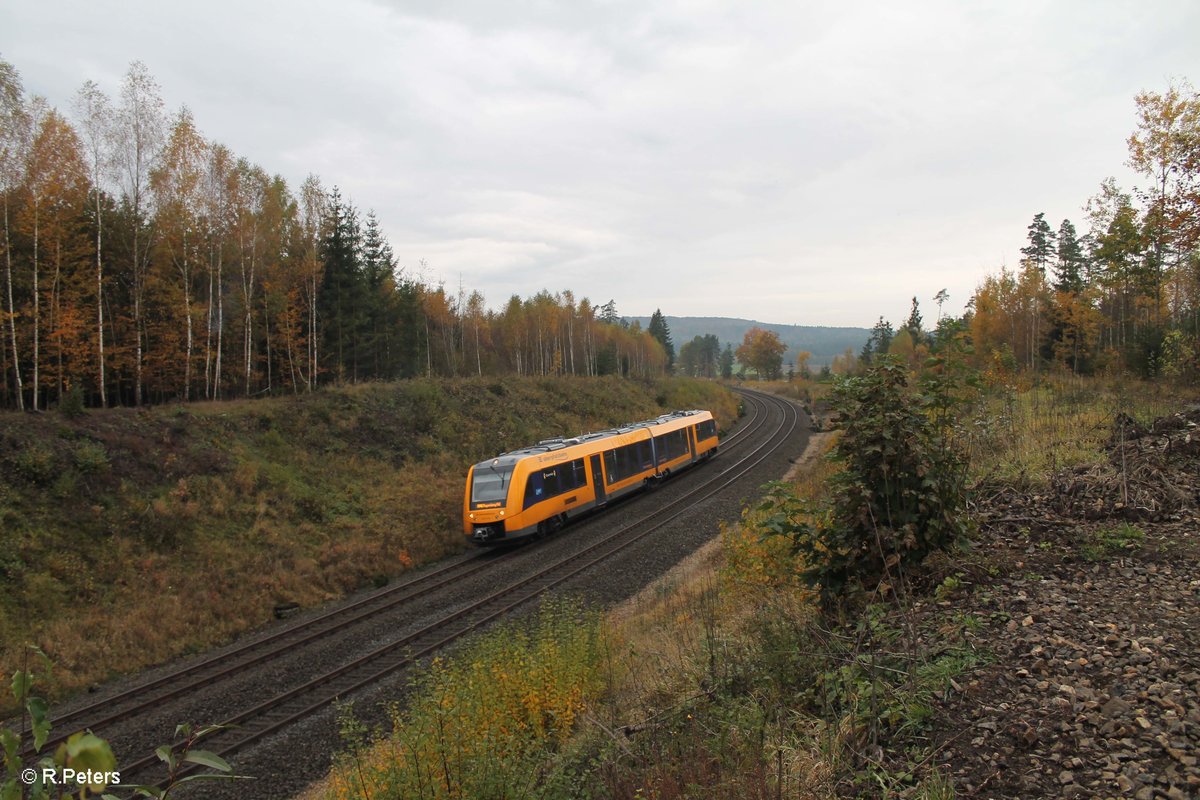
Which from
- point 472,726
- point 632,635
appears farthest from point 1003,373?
point 472,726

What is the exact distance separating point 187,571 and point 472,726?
39.8 feet

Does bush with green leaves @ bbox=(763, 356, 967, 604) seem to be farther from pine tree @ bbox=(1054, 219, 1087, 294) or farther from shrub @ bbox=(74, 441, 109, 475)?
pine tree @ bbox=(1054, 219, 1087, 294)

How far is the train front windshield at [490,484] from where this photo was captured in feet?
60.0

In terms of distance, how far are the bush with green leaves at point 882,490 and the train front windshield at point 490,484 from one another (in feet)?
40.9

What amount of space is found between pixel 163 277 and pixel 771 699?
28.8 m

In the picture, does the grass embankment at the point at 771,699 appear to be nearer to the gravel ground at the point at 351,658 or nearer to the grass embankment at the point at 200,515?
the gravel ground at the point at 351,658

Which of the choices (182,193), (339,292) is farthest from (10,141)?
(339,292)

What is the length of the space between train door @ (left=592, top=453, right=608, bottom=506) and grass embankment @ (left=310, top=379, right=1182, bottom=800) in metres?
11.9

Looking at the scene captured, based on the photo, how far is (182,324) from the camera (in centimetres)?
2550

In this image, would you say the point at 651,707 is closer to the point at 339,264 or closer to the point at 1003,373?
the point at 1003,373

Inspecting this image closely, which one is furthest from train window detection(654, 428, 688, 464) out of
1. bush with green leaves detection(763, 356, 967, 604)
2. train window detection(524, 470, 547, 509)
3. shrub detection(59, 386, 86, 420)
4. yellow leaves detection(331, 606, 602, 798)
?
bush with green leaves detection(763, 356, 967, 604)

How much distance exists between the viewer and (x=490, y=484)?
1866cm

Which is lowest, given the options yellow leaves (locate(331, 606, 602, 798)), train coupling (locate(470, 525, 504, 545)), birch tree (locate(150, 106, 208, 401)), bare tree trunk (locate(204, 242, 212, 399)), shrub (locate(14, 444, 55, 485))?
train coupling (locate(470, 525, 504, 545))

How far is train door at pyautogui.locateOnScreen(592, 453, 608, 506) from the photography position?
2200cm
